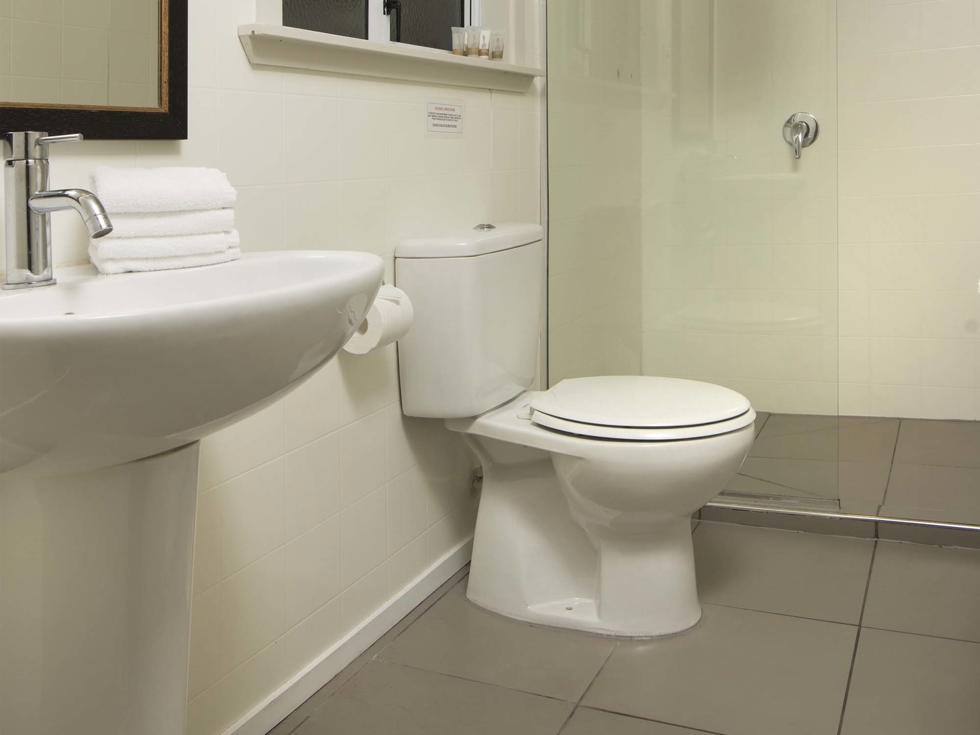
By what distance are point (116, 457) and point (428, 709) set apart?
1.02m

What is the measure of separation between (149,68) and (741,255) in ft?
5.47

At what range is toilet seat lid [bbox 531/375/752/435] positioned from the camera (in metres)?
2.01

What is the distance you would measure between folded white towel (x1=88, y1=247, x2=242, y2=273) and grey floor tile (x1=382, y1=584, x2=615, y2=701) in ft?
3.23

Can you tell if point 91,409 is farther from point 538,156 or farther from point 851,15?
point 851,15

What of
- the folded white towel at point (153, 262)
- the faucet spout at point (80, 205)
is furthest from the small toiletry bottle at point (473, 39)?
the faucet spout at point (80, 205)

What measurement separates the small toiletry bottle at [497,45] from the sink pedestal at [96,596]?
1540mm

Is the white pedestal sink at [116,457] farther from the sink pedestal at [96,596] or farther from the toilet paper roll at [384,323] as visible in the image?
the toilet paper roll at [384,323]

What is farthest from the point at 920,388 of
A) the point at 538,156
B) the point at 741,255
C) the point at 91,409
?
the point at 91,409

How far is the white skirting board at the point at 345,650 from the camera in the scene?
1770mm

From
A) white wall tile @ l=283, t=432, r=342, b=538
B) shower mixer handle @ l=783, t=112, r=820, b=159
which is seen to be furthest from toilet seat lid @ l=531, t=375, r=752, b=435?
shower mixer handle @ l=783, t=112, r=820, b=159

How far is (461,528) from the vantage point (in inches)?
99.2

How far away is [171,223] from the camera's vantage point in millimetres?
1333

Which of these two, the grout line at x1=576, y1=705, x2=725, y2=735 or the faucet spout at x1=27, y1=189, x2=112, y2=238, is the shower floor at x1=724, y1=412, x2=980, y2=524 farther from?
the faucet spout at x1=27, y1=189, x2=112, y2=238

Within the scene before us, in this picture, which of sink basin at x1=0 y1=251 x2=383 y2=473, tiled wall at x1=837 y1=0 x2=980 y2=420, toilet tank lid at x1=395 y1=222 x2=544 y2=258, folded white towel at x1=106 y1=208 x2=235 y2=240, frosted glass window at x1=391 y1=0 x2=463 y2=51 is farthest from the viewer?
tiled wall at x1=837 y1=0 x2=980 y2=420
